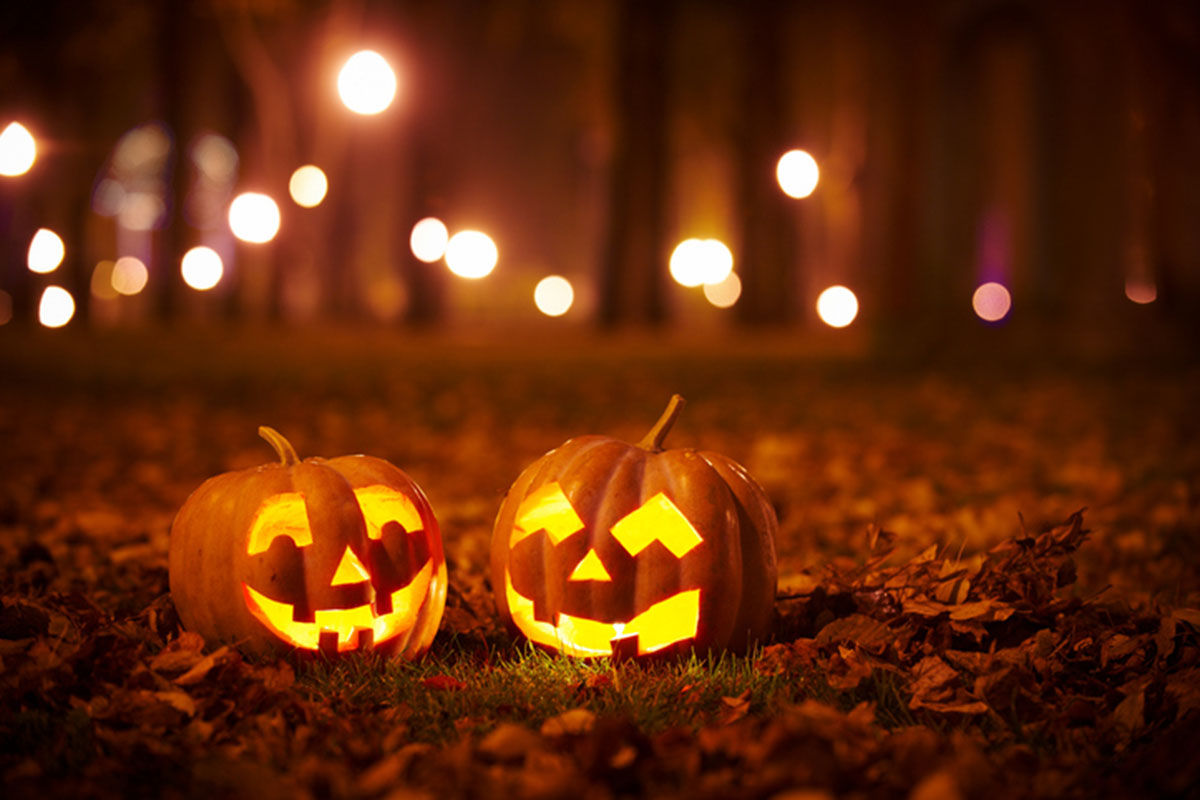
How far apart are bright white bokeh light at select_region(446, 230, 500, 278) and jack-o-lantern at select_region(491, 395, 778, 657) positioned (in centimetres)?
1168

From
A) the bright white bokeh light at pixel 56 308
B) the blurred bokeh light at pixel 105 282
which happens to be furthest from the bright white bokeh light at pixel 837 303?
the blurred bokeh light at pixel 105 282

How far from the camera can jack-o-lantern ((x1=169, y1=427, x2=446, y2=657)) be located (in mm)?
2699

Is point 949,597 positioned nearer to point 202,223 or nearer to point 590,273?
point 202,223

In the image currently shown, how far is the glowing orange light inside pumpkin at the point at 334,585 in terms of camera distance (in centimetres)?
272

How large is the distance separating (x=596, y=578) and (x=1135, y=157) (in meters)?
19.4

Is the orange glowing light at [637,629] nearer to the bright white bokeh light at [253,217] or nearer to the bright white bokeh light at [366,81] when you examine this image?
the bright white bokeh light at [366,81]

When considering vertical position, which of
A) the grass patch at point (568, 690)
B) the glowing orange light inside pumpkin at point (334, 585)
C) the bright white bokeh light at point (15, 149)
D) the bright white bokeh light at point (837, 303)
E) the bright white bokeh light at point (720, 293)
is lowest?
the grass patch at point (568, 690)

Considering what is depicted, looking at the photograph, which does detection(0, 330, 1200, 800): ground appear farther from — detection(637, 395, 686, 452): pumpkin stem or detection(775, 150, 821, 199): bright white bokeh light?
detection(775, 150, 821, 199): bright white bokeh light

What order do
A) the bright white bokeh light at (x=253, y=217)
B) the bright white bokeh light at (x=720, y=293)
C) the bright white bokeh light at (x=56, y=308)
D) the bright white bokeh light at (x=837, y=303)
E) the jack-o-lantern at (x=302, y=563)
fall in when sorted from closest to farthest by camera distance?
the jack-o-lantern at (x=302, y=563)
the bright white bokeh light at (x=253, y=217)
the bright white bokeh light at (x=837, y=303)
the bright white bokeh light at (x=56, y=308)
the bright white bokeh light at (x=720, y=293)

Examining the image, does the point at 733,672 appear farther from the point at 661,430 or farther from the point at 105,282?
the point at 105,282

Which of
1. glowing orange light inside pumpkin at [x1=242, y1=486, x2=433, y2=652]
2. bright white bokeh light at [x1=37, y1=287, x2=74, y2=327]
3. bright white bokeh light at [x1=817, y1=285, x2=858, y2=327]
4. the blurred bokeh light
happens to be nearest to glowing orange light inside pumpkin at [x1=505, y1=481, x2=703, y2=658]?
glowing orange light inside pumpkin at [x1=242, y1=486, x2=433, y2=652]

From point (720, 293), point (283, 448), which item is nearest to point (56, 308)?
point (283, 448)

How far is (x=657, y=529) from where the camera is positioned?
9.23 feet

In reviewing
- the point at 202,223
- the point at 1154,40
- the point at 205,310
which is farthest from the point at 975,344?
the point at 205,310
